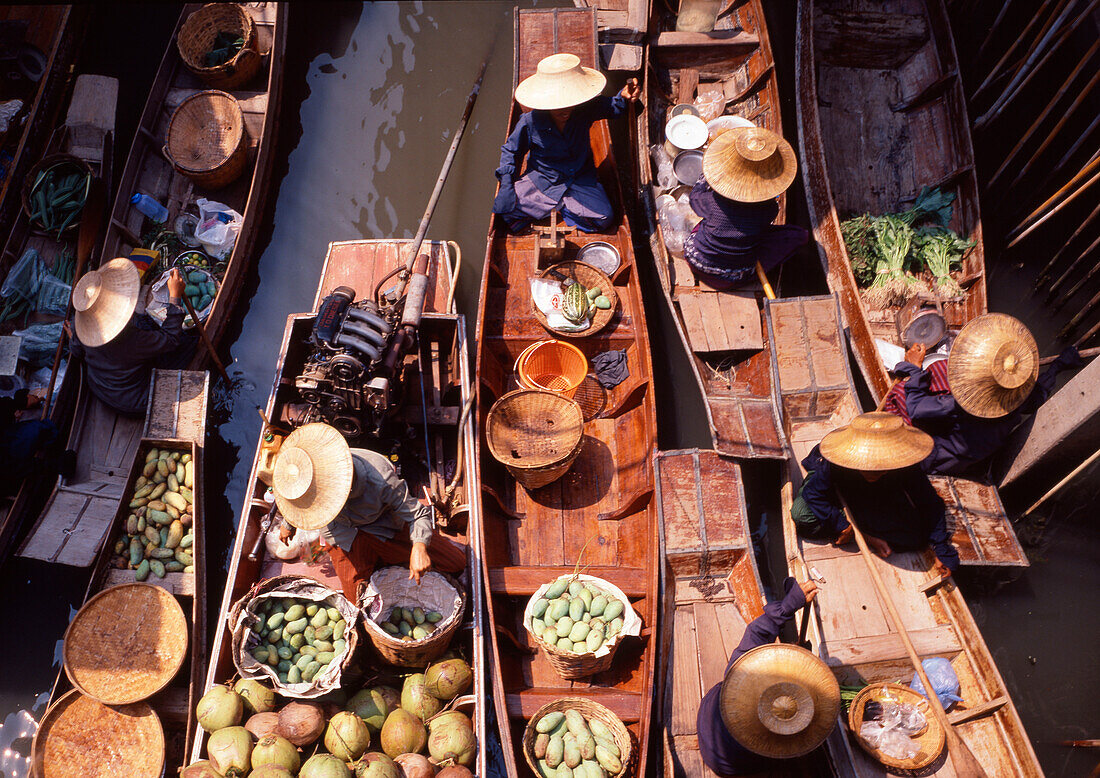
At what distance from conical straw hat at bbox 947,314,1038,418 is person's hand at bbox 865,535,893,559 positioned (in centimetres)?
115

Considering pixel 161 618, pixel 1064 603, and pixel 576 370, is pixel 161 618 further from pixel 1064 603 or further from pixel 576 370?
pixel 1064 603

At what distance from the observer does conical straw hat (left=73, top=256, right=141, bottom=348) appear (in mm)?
4918

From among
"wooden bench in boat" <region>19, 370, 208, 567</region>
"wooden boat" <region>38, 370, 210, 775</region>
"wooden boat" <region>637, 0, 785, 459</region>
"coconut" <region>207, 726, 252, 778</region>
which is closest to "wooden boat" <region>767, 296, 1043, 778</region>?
"wooden boat" <region>637, 0, 785, 459</region>

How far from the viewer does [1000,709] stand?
169 inches

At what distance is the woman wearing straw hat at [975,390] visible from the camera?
4.39 m

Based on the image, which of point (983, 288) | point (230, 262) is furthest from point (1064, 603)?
point (230, 262)

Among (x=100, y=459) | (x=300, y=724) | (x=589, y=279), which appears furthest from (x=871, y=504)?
(x=100, y=459)

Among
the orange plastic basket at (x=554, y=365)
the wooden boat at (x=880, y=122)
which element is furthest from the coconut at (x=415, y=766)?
the wooden boat at (x=880, y=122)

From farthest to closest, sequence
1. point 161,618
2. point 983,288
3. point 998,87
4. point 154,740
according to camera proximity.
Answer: point 998,87 → point 983,288 → point 161,618 → point 154,740

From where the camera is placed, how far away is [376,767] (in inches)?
146

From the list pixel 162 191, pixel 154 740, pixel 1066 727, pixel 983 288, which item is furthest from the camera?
pixel 162 191

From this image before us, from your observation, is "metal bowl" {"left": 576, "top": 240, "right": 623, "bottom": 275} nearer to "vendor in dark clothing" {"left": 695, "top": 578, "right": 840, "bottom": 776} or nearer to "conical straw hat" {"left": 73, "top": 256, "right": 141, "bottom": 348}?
"vendor in dark clothing" {"left": 695, "top": 578, "right": 840, "bottom": 776}

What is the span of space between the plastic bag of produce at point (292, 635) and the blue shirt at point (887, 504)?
133 inches

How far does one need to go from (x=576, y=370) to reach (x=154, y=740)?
4.06m
